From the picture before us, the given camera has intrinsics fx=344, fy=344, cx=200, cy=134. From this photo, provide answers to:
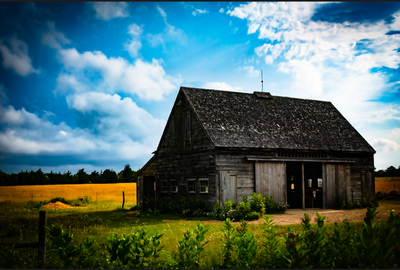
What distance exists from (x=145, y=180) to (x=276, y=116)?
11925mm

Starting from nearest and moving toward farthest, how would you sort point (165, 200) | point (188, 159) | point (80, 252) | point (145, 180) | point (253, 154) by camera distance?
1. point (80, 252)
2. point (253, 154)
3. point (188, 159)
4. point (165, 200)
5. point (145, 180)

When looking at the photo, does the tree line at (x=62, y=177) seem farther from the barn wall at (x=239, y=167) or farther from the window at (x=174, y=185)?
the barn wall at (x=239, y=167)

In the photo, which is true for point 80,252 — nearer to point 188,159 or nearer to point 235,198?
point 235,198

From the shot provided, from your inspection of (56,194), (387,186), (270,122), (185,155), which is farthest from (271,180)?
(387,186)

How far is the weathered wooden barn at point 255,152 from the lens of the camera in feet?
70.8

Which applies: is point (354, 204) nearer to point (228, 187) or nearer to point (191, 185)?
point (228, 187)

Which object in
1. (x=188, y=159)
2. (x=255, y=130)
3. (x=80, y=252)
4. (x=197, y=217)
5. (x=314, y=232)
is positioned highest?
(x=255, y=130)

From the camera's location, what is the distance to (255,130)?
23641 millimetres

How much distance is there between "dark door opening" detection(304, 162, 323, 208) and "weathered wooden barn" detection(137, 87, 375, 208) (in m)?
0.08

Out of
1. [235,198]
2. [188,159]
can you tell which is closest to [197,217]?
[235,198]

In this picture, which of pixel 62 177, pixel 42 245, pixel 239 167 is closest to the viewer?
pixel 42 245

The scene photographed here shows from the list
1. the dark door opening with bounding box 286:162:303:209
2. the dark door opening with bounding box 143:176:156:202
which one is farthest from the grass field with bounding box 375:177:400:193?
the dark door opening with bounding box 143:176:156:202

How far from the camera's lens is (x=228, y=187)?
20969 millimetres

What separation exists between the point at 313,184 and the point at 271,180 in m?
8.42
